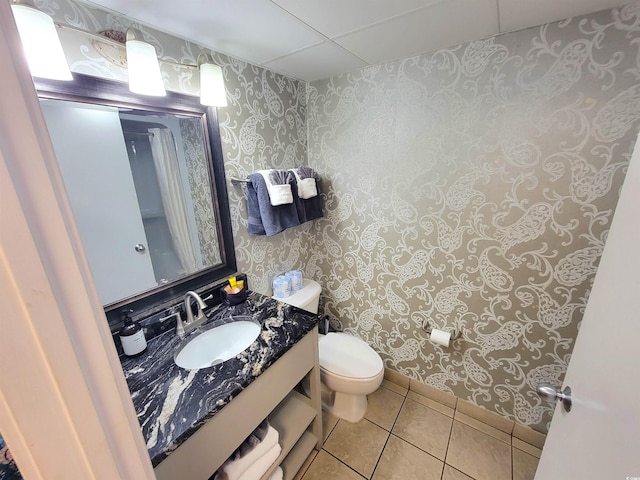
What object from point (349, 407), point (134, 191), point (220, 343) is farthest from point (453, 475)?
point (134, 191)

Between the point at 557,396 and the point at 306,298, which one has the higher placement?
the point at 557,396

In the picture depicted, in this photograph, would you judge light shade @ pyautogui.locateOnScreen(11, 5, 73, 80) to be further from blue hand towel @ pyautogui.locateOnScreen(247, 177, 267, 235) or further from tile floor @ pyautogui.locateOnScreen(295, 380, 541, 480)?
tile floor @ pyautogui.locateOnScreen(295, 380, 541, 480)

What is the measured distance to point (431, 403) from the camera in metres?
1.70

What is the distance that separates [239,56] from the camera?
1.29m

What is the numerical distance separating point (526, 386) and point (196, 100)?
2240mm

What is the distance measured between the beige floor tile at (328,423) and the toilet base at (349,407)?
25 millimetres

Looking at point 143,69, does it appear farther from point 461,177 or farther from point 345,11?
point 461,177

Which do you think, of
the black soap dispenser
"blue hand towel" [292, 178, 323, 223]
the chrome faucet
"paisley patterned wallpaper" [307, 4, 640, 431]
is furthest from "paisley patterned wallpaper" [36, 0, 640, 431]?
the black soap dispenser

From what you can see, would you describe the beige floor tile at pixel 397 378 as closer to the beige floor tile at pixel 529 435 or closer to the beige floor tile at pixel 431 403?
the beige floor tile at pixel 431 403

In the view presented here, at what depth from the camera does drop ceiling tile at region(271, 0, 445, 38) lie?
89 cm

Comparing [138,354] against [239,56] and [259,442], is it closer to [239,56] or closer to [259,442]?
[259,442]

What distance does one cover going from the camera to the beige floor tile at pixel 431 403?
1.64 meters

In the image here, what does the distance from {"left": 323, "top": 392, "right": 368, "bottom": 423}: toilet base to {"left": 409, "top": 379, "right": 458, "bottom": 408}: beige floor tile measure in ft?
1.29

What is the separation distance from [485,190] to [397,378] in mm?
1390
